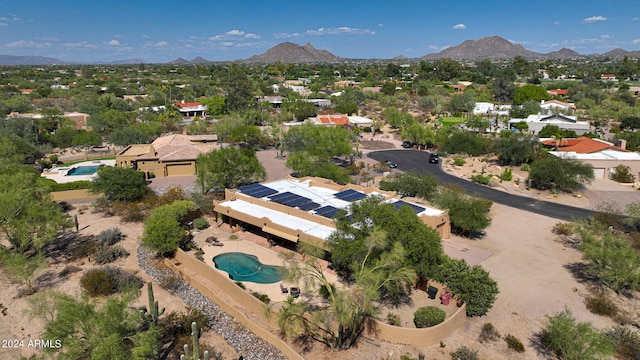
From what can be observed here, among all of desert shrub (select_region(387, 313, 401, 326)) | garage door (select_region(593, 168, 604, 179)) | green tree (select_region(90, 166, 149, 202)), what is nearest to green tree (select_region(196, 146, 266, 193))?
green tree (select_region(90, 166, 149, 202))

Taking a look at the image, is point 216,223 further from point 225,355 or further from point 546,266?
point 546,266

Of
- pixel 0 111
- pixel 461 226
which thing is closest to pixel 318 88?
pixel 0 111

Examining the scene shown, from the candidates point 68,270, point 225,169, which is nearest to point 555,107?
point 225,169

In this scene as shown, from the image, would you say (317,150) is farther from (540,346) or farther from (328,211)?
(540,346)

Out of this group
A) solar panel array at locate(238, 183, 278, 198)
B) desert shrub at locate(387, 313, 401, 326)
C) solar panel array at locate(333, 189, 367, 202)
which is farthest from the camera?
solar panel array at locate(238, 183, 278, 198)

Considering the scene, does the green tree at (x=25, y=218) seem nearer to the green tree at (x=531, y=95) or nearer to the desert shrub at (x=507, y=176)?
the desert shrub at (x=507, y=176)

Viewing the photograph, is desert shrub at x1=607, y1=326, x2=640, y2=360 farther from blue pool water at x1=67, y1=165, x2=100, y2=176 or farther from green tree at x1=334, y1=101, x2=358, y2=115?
green tree at x1=334, y1=101, x2=358, y2=115

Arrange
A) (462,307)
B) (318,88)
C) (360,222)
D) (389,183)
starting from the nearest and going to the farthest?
Answer: 1. (462,307)
2. (360,222)
3. (389,183)
4. (318,88)
